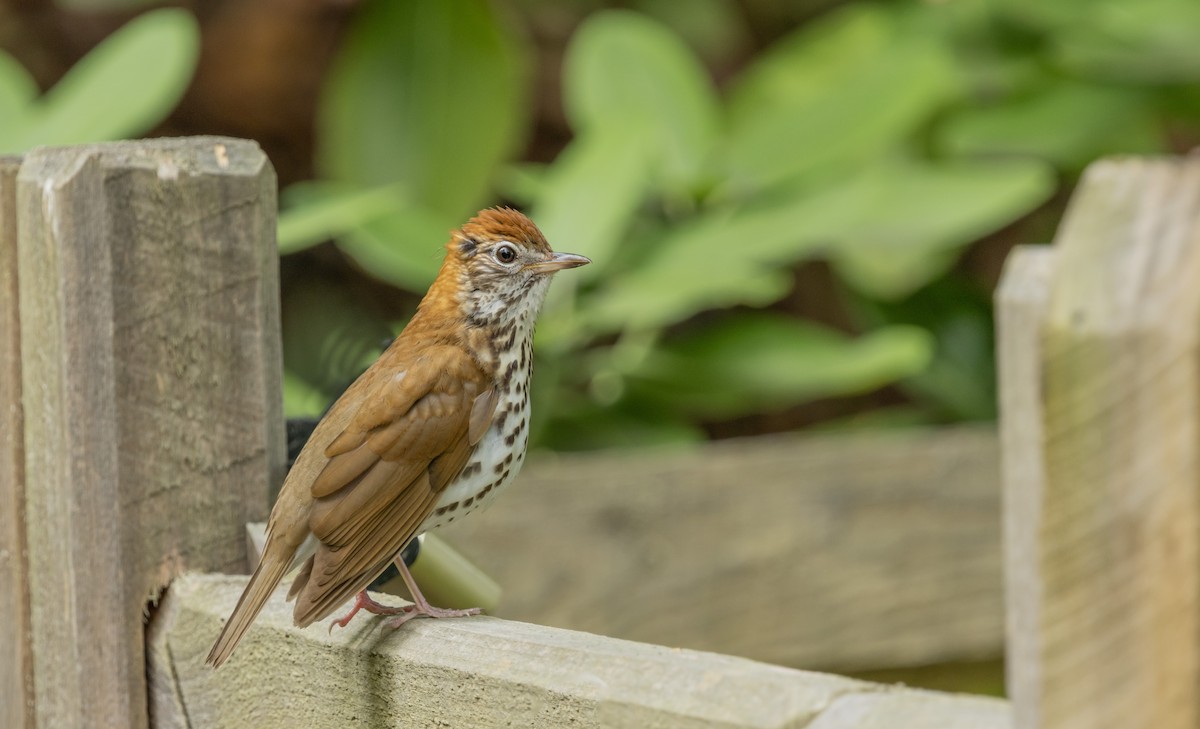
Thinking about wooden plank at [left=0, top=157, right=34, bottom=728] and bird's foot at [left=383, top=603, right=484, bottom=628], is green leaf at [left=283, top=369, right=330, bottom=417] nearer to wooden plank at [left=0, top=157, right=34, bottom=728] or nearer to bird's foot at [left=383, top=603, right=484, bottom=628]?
wooden plank at [left=0, top=157, right=34, bottom=728]

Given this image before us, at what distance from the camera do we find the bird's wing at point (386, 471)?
1656mm

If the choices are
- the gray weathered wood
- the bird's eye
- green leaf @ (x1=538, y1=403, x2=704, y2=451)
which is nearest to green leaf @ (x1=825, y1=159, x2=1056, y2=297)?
green leaf @ (x1=538, y1=403, x2=704, y2=451)

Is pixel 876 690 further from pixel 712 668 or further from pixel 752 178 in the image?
pixel 752 178

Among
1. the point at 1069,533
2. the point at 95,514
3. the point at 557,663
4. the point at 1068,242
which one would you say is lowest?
the point at 95,514

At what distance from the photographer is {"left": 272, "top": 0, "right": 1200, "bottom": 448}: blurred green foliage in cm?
346

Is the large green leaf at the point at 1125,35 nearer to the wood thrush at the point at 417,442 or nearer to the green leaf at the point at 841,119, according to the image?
the green leaf at the point at 841,119

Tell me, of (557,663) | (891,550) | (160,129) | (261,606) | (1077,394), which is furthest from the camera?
(160,129)

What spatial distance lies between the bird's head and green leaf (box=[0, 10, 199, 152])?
3.95ft

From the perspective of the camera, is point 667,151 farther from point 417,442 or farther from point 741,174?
point 417,442

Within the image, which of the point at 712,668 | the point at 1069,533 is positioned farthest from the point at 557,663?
the point at 1069,533

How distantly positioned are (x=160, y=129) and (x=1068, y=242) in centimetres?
533

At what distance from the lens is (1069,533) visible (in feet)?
2.73

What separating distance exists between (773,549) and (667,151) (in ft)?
4.49

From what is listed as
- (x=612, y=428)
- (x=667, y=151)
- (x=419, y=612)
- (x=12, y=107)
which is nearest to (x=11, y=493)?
(x=419, y=612)
